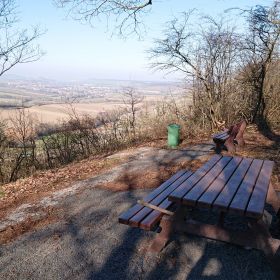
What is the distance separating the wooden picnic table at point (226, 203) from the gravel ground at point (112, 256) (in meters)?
0.27

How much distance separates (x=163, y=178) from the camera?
658 centimetres

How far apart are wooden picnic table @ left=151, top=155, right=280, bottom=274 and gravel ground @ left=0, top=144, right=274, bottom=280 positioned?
0.27 metres

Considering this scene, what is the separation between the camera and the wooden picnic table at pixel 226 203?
310 centimetres

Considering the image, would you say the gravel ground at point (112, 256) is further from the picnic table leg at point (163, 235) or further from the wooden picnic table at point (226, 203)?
the wooden picnic table at point (226, 203)

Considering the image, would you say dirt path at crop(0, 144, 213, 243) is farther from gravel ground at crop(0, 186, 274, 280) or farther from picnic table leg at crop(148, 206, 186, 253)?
picnic table leg at crop(148, 206, 186, 253)

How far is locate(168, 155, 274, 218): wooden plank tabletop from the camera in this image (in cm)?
307

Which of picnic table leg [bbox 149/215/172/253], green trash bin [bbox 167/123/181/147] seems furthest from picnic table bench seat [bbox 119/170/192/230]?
green trash bin [bbox 167/123/181/147]

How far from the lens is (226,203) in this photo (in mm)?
3094

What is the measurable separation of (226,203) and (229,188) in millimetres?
443

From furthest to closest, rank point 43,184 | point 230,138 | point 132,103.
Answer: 1. point 132,103
2. point 230,138
3. point 43,184

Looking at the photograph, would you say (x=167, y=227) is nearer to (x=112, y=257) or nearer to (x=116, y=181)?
(x=112, y=257)

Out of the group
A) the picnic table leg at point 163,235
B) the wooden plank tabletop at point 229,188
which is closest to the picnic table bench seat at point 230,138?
the wooden plank tabletop at point 229,188

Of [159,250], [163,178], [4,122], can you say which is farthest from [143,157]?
[4,122]

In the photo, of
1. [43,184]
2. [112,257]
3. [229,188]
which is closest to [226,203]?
[229,188]
